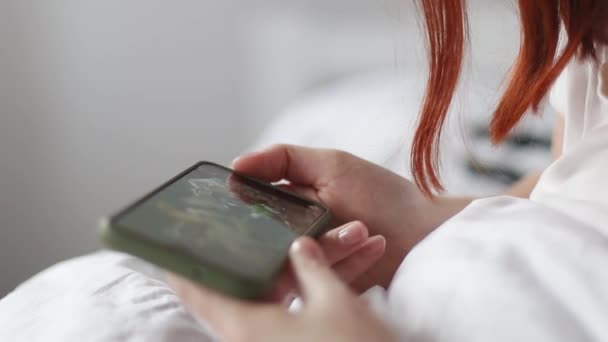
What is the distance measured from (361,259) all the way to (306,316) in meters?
0.18

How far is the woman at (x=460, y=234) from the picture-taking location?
345 mm

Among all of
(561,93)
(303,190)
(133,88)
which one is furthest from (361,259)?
(133,88)

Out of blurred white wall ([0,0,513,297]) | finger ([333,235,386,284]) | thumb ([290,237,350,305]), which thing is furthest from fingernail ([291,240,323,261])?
blurred white wall ([0,0,513,297])

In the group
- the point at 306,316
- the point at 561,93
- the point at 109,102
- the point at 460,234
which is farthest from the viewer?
the point at 109,102

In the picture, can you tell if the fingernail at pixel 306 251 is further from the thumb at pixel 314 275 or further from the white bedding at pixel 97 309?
the white bedding at pixel 97 309

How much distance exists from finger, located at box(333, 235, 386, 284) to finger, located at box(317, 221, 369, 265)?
15 millimetres

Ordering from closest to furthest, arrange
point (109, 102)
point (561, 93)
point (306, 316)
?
1. point (306, 316)
2. point (561, 93)
3. point (109, 102)

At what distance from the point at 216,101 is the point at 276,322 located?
1.32m

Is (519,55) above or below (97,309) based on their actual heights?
above

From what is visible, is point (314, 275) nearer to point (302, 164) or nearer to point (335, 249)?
point (335, 249)

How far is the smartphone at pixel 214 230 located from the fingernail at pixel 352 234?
0.02 meters

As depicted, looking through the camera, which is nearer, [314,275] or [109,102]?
[314,275]

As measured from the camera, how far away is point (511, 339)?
1.20 feet

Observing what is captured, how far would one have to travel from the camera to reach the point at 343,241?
0.47 meters
